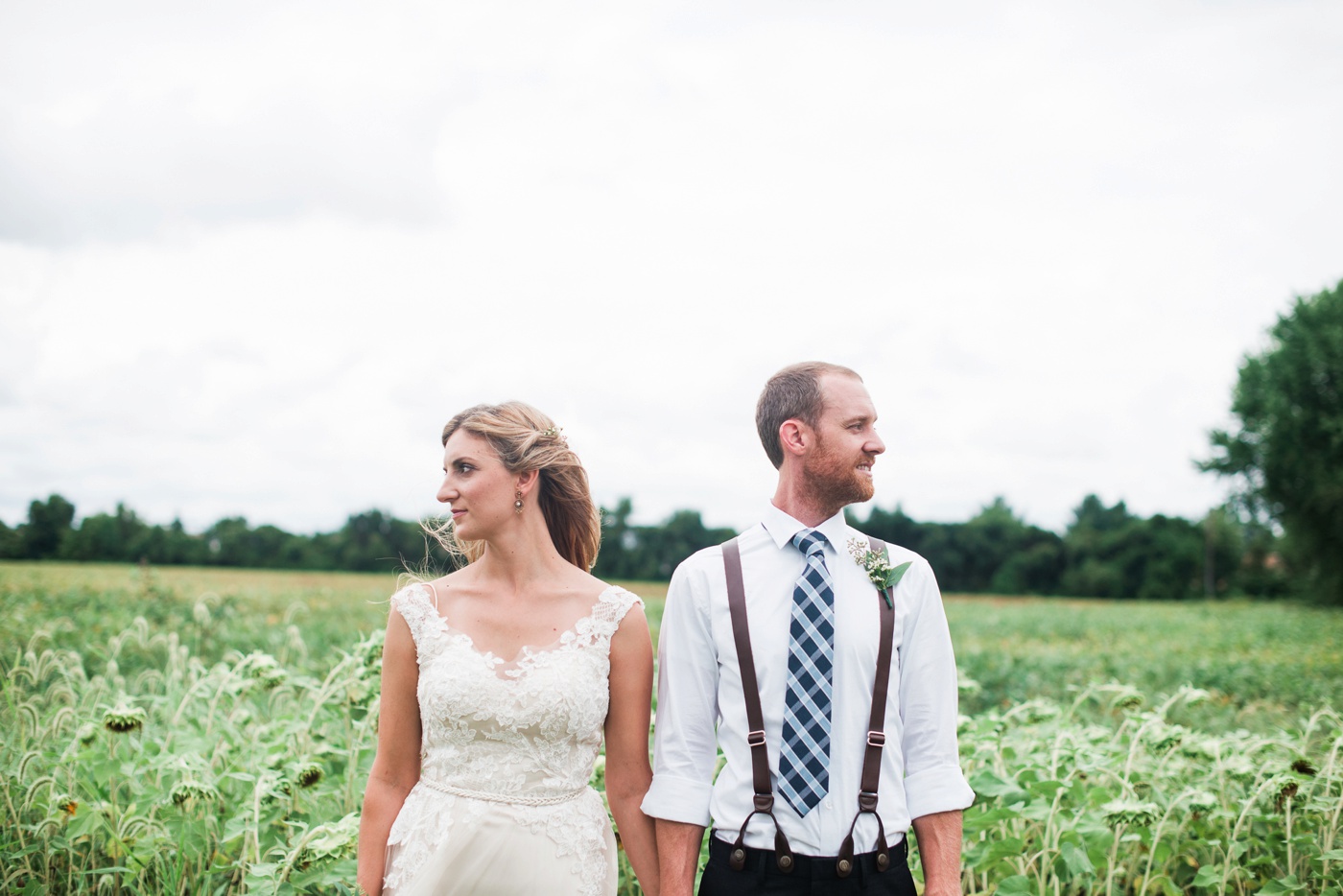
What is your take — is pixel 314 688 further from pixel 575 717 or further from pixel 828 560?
pixel 828 560

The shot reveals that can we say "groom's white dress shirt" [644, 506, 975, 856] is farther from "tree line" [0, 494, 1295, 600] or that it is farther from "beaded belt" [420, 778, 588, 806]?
"tree line" [0, 494, 1295, 600]

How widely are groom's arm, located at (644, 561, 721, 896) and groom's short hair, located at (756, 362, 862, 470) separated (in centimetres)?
41

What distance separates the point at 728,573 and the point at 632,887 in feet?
5.88

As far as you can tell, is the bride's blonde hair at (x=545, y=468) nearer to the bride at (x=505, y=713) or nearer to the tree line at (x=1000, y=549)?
the bride at (x=505, y=713)

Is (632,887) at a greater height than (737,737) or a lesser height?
lesser

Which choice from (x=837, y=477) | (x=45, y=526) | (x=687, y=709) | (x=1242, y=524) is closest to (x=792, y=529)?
(x=837, y=477)

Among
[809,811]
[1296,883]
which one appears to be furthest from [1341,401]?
[809,811]

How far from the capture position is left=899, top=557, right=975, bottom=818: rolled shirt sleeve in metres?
2.40

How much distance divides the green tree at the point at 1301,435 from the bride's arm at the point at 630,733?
32.0 meters

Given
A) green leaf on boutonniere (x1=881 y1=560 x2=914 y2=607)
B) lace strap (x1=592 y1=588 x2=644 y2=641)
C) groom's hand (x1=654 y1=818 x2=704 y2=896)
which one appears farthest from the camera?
lace strap (x1=592 y1=588 x2=644 y2=641)

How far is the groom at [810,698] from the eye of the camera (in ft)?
7.55

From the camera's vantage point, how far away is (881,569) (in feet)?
8.30

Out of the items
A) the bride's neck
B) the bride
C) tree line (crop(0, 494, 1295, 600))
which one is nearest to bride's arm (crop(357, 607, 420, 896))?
the bride

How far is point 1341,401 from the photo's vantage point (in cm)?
2916
